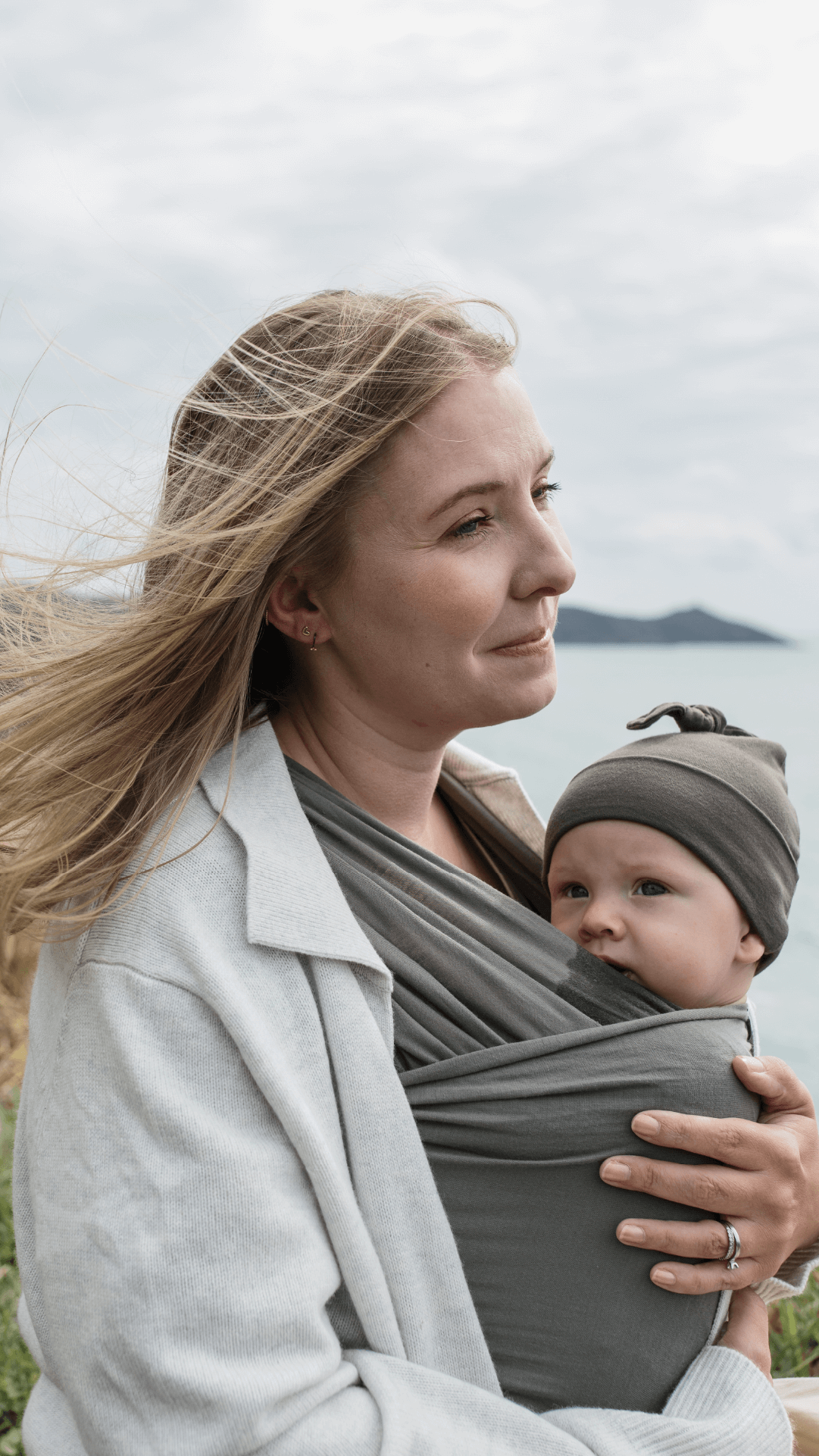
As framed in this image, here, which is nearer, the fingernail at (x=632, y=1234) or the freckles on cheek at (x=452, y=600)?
the fingernail at (x=632, y=1234)

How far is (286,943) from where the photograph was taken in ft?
4.31

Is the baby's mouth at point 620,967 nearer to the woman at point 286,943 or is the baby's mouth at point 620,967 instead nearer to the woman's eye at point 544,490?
the woman at point 286,943

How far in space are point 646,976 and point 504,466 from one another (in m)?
0.79

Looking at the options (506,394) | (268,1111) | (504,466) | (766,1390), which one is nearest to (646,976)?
(766,1390)

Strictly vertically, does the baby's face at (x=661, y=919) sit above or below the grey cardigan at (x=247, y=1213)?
above

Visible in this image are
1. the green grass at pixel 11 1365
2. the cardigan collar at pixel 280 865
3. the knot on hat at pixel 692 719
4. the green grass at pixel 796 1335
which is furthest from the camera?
the green grass at pixel 796 1335

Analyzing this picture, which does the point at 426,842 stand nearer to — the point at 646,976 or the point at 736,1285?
the point at 646,976

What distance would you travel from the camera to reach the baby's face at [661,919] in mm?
1654

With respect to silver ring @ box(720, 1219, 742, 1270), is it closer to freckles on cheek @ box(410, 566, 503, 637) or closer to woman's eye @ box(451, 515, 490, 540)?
freckles on cheek @ box(410, 566, 503, 637)

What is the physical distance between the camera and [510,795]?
206 cm

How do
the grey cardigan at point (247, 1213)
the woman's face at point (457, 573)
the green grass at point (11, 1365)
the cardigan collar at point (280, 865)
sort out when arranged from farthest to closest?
1. the green grass at point (11, 1365)
2. the woman's face at point (457, 573)
3. the cardigan collar at point (280, 865)
4. the grey cardigan at point (247, 1213)

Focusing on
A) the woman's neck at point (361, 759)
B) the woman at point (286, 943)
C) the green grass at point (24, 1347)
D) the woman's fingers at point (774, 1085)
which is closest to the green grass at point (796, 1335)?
the green grass at point (24, 1347)

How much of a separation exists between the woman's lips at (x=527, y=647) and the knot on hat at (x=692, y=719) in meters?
0.30

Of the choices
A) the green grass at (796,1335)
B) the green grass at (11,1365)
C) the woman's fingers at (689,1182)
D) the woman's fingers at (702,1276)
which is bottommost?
the green grass at (11,1365)
